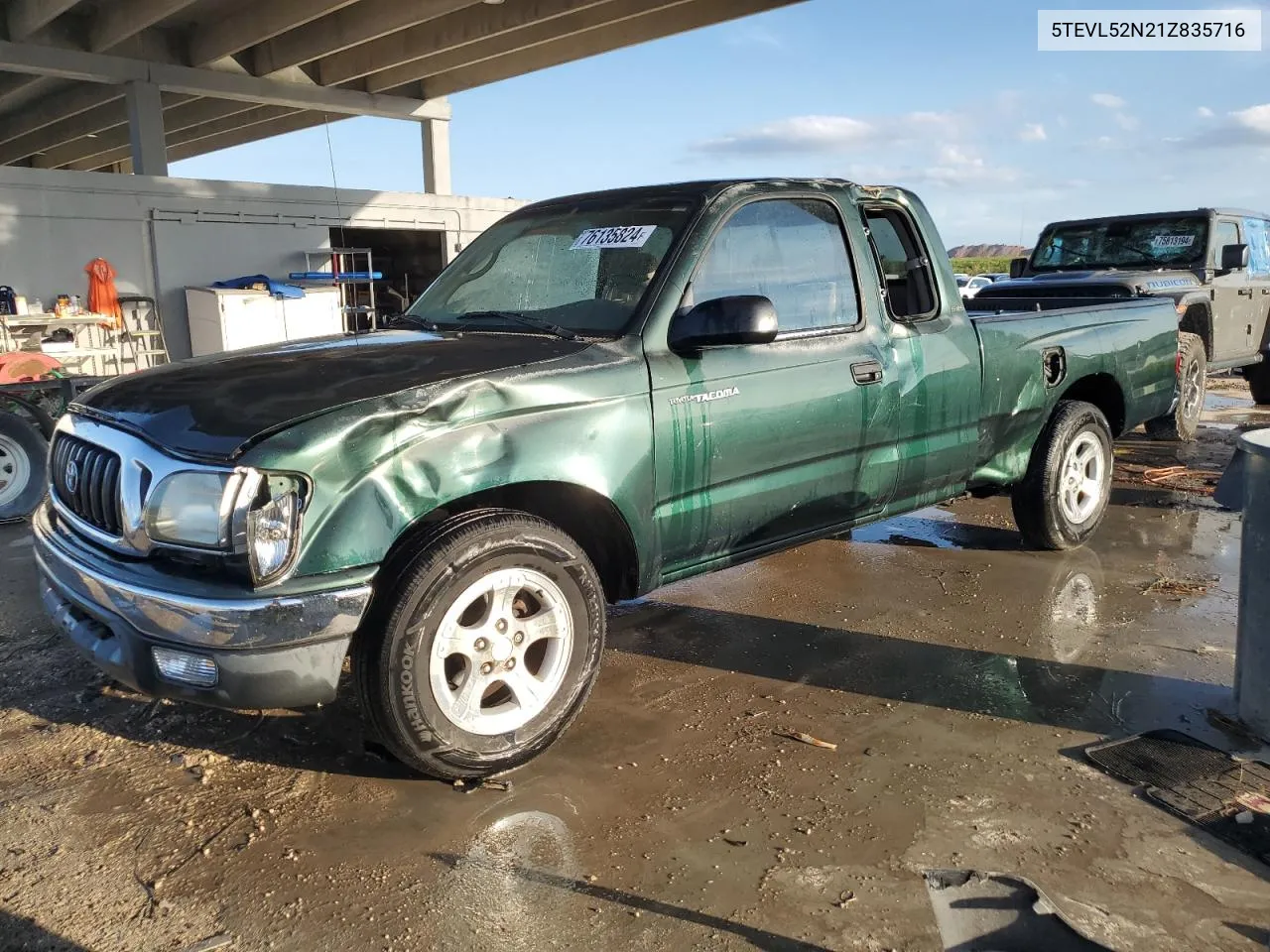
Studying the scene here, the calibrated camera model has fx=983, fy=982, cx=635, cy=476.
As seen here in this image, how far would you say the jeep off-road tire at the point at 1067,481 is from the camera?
207 inches

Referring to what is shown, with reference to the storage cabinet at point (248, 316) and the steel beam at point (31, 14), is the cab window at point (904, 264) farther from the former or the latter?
the steel beam at point (31, 14)

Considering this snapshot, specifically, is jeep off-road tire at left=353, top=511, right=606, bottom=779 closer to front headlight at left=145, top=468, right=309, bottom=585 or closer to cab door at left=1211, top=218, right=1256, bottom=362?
front headlight at left=145, top=468, right=309, bottom=585

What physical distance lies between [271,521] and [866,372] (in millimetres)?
2469

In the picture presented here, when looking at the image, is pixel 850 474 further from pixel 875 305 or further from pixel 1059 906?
pixel 1059 906

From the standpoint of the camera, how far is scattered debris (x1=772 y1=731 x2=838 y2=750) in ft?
11.0

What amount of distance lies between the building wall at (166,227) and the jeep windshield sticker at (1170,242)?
938cm

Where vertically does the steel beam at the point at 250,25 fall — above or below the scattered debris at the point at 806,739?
above

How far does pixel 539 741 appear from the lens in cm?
317

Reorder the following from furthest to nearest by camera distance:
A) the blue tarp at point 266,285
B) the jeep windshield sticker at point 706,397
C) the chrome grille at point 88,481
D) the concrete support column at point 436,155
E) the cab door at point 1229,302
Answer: the concrete support column at point 436,155, the blue tarp at point 266,285, the cab door at point 1229,302, the jeep windshield sticker at point 706,397, the chrome grille at point 88,481

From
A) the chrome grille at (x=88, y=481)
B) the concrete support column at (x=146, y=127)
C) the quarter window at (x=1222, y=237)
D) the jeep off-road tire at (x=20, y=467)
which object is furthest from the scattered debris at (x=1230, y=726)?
the concrete support column at (x=146, y=127)

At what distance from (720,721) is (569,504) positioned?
0.97 m

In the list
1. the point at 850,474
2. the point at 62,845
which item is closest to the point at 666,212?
the point at 850,474

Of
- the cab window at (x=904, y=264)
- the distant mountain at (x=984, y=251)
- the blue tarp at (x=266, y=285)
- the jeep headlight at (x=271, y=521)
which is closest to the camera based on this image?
the jeep headlight at (x=271, y=521)

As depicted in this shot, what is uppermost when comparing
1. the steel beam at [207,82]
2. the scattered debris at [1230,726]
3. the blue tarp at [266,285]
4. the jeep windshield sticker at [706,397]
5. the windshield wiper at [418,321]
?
the steel beam at [207,82]
